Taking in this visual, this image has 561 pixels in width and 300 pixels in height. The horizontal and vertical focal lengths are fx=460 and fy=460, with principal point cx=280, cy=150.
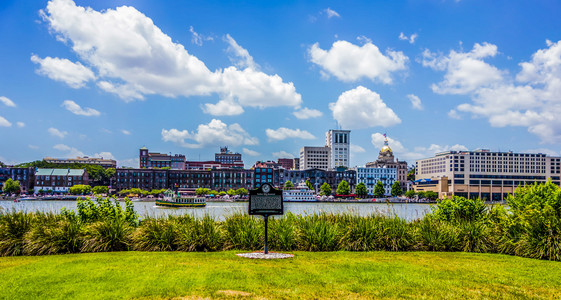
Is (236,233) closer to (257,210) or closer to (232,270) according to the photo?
(257,210)

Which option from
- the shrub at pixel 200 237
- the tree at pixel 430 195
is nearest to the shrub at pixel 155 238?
the shrub at pixel 200 237

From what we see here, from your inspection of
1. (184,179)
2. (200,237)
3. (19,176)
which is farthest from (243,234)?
(19,176)

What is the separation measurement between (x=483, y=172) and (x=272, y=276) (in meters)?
181

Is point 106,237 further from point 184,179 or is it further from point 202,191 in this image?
point 184,179

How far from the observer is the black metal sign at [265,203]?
51.4 feet

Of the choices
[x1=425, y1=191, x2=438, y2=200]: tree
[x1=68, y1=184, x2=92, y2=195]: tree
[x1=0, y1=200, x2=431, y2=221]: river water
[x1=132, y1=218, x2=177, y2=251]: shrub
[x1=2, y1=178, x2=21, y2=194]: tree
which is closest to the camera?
[x1=132, y1=218, x2=177, y2=251]: shrub

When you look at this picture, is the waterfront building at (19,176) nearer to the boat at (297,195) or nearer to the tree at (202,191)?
the tree at (202,191)

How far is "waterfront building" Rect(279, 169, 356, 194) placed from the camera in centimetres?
18100

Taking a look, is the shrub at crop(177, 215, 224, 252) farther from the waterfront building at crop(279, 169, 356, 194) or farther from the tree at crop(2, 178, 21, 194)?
the tree at crop(2, 178, 21, 194)

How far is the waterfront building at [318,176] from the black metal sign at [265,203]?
16237 centimetres

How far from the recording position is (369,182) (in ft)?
613

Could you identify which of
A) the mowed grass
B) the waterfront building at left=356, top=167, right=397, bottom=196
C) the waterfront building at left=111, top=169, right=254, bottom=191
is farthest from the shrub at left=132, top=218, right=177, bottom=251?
the waterfront building at left=356, top=167, right=397, bottom=196

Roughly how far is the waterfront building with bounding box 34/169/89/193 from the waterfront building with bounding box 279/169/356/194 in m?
76.9

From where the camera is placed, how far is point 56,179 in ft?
552
